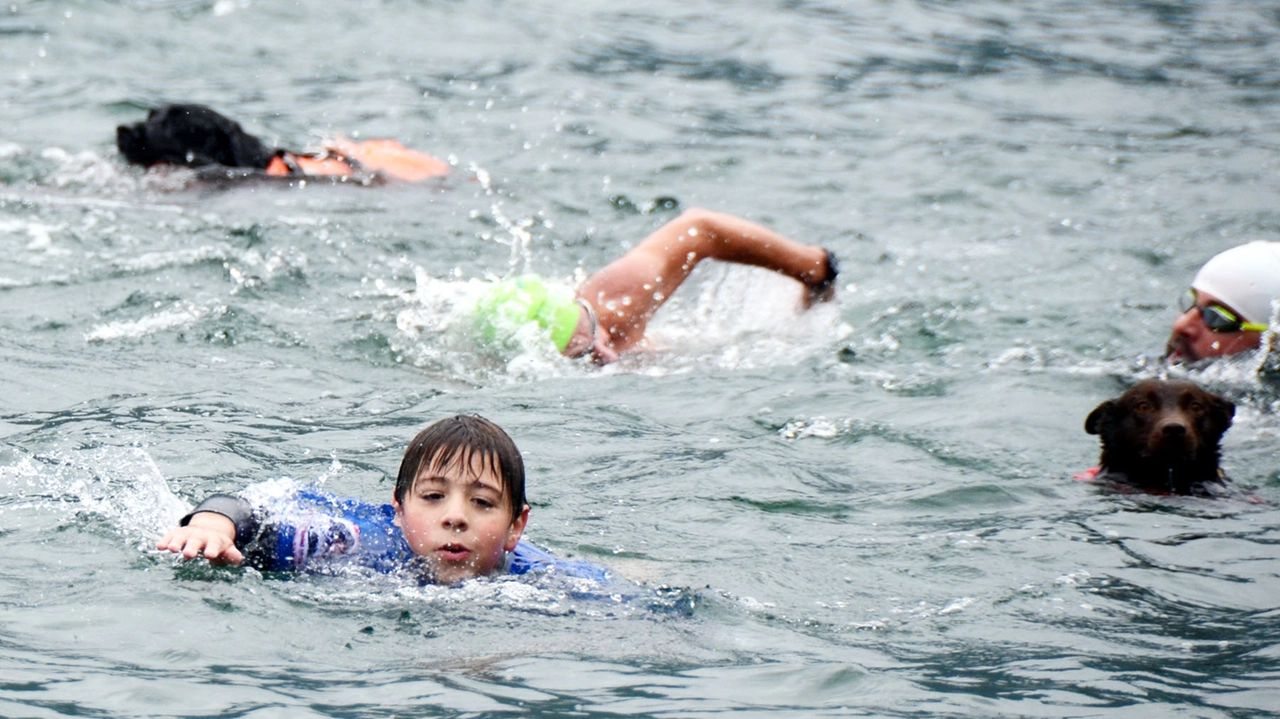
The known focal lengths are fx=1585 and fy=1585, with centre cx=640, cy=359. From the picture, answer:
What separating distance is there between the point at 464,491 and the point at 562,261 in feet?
17.1

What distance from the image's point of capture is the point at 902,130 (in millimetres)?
13617

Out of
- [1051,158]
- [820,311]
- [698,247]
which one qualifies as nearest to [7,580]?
[698,247]

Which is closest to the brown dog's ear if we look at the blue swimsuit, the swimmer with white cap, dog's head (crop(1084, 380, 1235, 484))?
dog's head (crop(1084, 380, 1235, 484))

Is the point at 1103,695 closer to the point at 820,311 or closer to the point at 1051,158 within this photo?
the point at 820,311

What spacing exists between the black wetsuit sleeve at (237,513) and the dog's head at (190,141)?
6.38m

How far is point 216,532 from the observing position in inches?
180

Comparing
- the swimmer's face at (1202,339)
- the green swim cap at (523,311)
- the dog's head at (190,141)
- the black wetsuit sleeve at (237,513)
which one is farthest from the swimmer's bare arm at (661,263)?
the dog's head at (190,141)

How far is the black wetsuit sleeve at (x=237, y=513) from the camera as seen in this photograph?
4.71 meters

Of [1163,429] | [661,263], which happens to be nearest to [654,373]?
[661,263]

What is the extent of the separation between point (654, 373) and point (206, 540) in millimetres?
3492

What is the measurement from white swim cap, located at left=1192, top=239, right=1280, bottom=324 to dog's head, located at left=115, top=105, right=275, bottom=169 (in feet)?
20.3

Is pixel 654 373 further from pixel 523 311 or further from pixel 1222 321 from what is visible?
pixel 1222 321

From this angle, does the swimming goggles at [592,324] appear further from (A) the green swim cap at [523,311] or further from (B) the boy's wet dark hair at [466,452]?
(B) the boy's wet dark hair at [466,452]

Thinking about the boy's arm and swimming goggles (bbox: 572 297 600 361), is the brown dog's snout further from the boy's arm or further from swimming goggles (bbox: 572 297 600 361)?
the boy's arm
